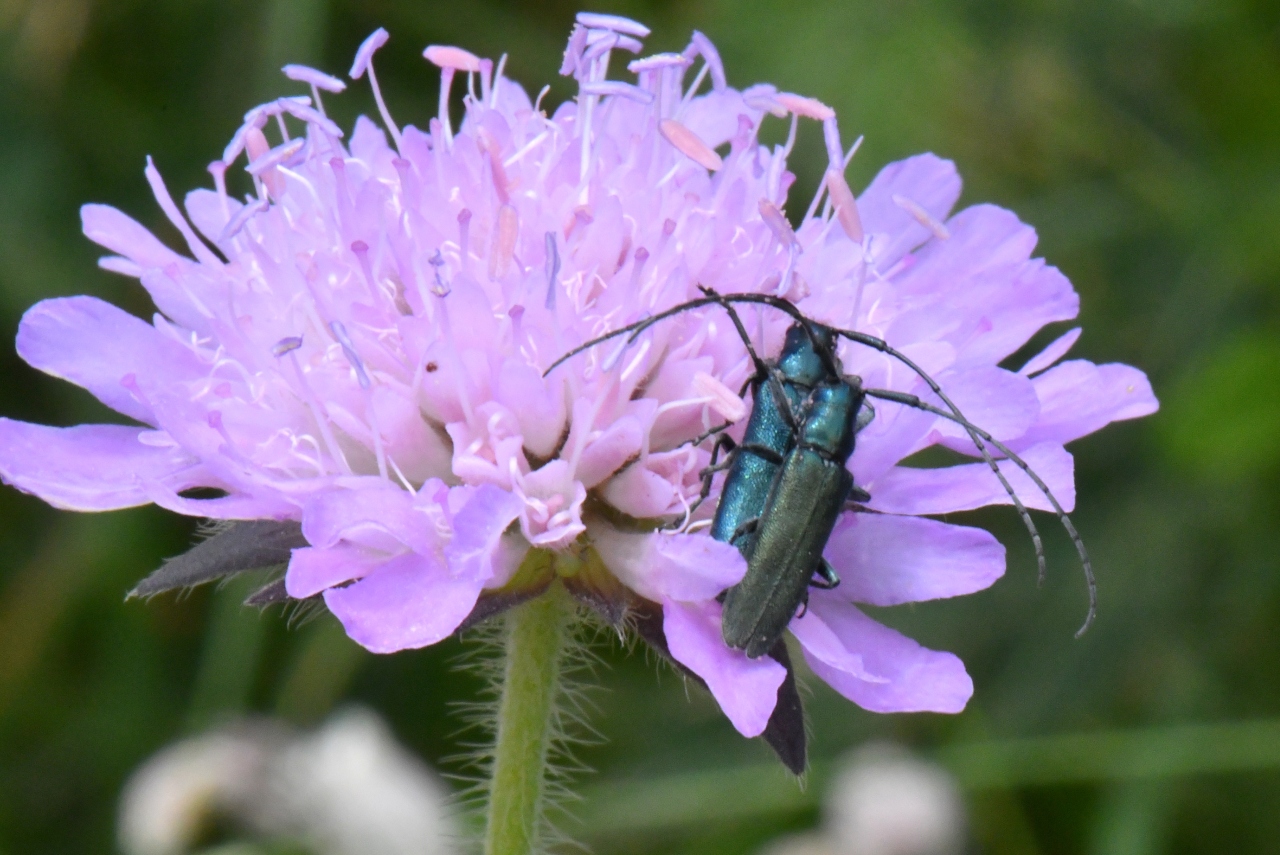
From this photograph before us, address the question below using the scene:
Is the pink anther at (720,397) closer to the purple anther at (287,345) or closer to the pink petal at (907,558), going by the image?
the pink petal at (907,558)

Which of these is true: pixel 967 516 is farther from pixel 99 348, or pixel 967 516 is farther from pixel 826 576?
pixel 99 348

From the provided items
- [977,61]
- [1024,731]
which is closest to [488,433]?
[1024,731]

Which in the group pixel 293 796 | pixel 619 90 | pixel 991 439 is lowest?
pixel 293 796

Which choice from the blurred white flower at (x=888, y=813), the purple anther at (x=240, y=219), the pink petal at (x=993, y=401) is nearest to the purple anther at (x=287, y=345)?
the purple anther at (x=240, y=219)

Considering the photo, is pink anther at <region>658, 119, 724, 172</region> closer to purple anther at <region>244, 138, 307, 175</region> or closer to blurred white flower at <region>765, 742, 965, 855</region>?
purple anther at <region>244, 138, 307, 175</region>

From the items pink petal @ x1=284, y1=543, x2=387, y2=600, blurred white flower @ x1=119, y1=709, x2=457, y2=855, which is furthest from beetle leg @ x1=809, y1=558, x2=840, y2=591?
blurred white flower @ x1=119, y1=709, x2=457, y2=855

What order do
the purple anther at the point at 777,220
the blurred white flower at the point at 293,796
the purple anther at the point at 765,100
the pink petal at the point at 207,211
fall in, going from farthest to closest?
the blurred white flower at the point at 293,796 < the pink petal at the point at 207,211 < the purple anther at the point at 765,100 < the purple anther at the point at 777,220

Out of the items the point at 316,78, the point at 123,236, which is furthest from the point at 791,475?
the point at 123,236
